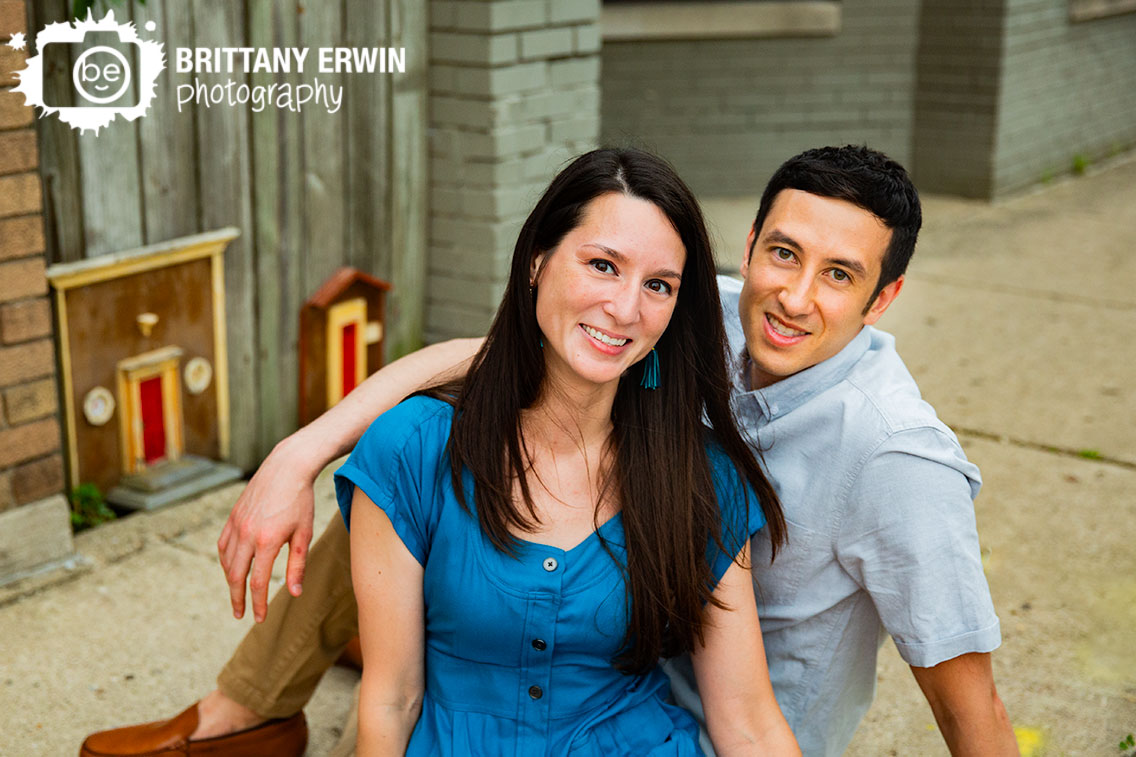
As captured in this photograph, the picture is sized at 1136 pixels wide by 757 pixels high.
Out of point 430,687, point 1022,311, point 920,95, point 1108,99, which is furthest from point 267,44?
point 1108,99

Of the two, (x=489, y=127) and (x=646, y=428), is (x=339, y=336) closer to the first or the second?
(x=489, y=127)

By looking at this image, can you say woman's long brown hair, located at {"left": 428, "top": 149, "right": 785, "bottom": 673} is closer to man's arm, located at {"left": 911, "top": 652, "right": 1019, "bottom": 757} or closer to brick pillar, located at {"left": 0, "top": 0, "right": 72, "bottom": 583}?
man's arm, located at {"left": 911, "top": 652, "right": 1019, "bottom": 757}

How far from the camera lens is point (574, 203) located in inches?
76.6

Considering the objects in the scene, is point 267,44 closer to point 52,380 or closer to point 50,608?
point 52,380

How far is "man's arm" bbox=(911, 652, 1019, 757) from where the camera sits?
1995mm

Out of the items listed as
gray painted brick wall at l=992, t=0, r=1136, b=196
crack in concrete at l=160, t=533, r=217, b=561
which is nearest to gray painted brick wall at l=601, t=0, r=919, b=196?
gray painted brick wall at l=992, t=0, r=1136, b=196

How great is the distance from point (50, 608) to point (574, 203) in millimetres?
2031

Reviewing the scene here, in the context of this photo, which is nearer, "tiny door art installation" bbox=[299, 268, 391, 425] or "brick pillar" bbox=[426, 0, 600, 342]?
"tiny door art installation" bbox=[299, 268, 391, 425]

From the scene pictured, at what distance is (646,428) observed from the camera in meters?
2.05

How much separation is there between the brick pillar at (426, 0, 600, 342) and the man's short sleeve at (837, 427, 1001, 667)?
2.60 m

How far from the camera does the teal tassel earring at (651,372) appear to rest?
2.07 metres

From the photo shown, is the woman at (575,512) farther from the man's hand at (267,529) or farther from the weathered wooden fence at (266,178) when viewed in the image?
the weathered wooden fence at (266,178)

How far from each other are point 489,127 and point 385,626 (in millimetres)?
2803

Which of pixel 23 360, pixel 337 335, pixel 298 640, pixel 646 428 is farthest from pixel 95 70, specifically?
pixel 646 428
